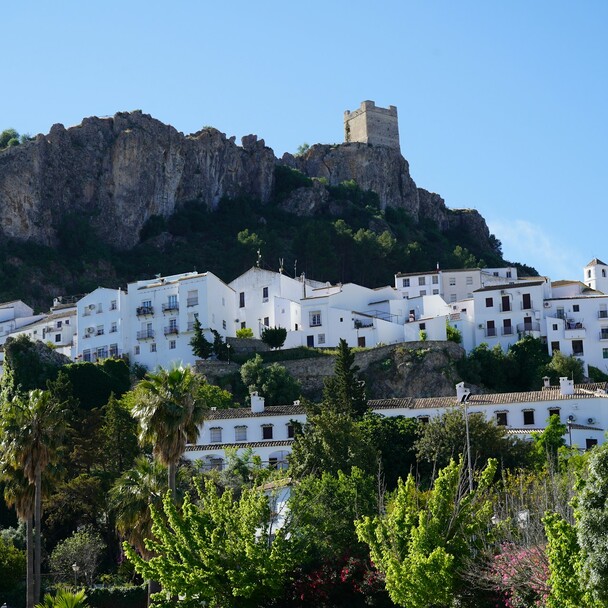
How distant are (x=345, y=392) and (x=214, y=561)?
31.2 m

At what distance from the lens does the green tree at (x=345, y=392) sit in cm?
7099

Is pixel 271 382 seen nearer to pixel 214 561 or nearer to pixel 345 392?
pixel 345 392

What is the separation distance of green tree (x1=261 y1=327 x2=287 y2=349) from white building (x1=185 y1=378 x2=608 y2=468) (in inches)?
785

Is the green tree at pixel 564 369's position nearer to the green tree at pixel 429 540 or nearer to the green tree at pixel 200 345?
the green tree at pixel 200 345

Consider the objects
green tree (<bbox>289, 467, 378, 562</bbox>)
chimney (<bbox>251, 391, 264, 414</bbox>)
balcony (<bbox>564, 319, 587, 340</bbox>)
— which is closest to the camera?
green tree (<bbox>289, 467, 378, 562</bbox>)

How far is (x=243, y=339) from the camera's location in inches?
3930

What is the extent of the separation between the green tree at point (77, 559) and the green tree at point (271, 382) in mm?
27920

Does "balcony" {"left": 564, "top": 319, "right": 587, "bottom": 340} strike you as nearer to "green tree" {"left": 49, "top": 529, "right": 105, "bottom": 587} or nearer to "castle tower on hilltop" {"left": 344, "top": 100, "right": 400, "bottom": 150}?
"green tree" {"left": 49, "top": 529, "right": 105, "bottom": 587}

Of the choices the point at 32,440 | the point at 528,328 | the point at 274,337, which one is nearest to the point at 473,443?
the point at 32,440

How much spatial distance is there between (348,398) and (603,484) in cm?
4344

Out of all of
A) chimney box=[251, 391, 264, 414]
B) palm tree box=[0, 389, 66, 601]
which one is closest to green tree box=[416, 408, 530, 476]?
chimney box=[251, 391, 264, 414]

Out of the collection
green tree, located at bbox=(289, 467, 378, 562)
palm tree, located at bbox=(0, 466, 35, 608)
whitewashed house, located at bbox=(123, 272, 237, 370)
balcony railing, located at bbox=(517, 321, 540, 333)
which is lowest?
green tree, located at bbox=(289, 467, 378, 562)

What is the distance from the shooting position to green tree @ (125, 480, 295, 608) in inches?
1631

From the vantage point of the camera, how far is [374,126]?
625ft
